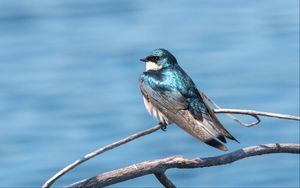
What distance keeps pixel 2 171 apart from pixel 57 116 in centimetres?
94

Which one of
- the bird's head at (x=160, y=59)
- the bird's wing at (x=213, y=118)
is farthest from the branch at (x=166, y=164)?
the bird's head at (x=160, y=59)

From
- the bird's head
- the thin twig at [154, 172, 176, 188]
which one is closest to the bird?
the bird's head

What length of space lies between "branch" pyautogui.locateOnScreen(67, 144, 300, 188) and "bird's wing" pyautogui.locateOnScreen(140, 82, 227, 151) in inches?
42.5

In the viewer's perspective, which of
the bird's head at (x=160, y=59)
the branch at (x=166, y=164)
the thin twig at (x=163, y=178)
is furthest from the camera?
the bird's head at (x=160, y=59)

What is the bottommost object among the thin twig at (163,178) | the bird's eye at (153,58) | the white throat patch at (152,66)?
the thin twig at (163,178)

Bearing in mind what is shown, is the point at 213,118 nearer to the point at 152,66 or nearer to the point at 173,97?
the point at 173,97

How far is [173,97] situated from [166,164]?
1835 millimetres

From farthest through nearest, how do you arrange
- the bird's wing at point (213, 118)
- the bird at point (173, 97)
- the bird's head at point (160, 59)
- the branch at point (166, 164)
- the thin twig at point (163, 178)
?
the bird's head at point (160, 59) < the bird at point (173, 97) < the bird's wing at point (213, 118) < the thin twig at point (163, 178) < the branch at point (166, 164)

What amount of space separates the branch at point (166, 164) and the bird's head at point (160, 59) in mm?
1915

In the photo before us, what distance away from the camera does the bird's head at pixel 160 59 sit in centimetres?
545

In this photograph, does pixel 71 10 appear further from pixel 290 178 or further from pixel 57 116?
pixel 290 178

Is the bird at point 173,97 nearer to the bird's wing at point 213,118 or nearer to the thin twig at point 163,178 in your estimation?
the bird's wing at point 213,118

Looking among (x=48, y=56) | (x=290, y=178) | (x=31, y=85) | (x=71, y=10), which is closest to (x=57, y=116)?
(x=31, y=85)

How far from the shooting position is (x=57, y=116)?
9500 millimetres
